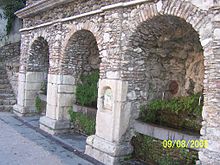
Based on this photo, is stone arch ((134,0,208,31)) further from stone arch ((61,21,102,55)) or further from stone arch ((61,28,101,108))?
stone arch ((61,28,101,108))

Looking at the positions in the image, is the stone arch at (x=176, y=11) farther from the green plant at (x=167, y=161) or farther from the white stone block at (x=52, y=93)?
the white stone block at (x=52, y=93)

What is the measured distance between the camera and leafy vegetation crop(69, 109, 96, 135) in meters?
5.77

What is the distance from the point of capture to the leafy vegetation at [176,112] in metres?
4.34

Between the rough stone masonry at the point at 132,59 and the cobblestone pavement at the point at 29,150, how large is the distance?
0.42 m

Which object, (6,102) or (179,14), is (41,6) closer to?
(6,102)

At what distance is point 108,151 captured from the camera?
434 centimetres

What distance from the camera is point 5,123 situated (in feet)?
23.7

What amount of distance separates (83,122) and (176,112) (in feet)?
7.76

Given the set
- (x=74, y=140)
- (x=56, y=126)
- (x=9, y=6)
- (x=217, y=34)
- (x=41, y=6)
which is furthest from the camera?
(x=9, y=6)

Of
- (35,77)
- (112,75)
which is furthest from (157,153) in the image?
(35,77)

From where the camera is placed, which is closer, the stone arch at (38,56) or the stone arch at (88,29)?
the stone arch at (88,29)

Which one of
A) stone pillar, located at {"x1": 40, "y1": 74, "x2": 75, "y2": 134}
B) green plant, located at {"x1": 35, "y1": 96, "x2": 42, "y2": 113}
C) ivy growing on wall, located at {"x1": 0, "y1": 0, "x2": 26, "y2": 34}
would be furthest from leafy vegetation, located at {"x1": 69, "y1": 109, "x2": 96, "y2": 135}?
ivy growing on wall, located at {"x1": 0, "y1": 0, "x2": 26, "y2": 34}

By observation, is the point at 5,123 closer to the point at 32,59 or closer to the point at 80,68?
the point at 32,59

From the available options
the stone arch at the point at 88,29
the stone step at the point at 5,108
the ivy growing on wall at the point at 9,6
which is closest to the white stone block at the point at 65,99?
the stone arch at the point at 88,29
